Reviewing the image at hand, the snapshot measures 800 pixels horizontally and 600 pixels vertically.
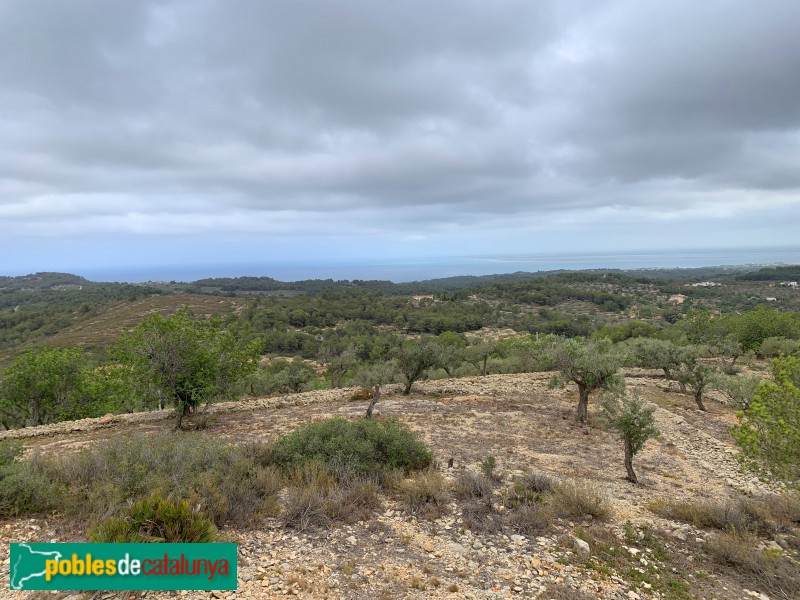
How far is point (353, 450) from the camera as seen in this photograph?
908 cm

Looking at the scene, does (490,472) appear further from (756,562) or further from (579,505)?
(756,562)

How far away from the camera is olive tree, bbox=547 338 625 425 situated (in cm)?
1525

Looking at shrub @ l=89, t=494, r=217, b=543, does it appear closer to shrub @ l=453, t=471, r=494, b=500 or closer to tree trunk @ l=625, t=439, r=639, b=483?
shrub @ l=453, t=471, r=494, b=500

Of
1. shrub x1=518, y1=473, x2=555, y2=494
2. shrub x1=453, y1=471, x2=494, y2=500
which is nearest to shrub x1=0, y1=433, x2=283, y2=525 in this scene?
shrub x1=453, y1=471, x2=494, y2=500

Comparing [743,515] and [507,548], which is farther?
[743,515]

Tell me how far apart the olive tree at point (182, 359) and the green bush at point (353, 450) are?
21.5ft

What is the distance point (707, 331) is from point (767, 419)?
125 feet

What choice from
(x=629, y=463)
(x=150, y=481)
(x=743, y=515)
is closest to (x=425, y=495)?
(x=150, y=481)

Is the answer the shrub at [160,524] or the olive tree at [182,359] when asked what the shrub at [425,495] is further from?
the olive tree at [182,359]

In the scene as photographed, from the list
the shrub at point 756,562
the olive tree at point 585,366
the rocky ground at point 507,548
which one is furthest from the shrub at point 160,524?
the olive tree at point 585,366

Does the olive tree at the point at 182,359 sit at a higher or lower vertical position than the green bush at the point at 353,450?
higher

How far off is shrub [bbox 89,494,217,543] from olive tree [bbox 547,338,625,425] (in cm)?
1383

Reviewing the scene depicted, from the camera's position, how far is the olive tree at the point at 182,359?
13.8 meters

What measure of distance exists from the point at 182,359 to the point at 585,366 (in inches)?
612
